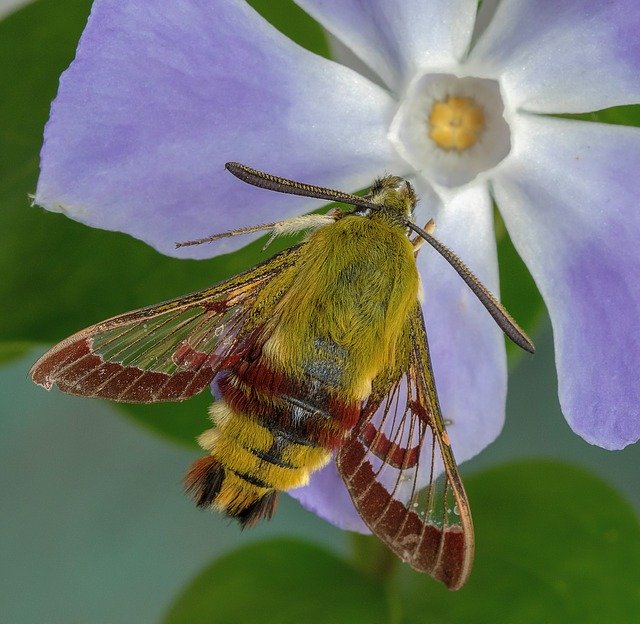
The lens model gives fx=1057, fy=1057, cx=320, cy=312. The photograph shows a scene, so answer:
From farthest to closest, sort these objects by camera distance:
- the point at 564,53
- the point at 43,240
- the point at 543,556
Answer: the point at 543,556 < the point at 43,240 < the point at 564,53

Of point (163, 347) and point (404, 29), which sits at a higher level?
point (404, 29)

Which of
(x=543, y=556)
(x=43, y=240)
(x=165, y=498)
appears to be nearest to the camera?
(x=43, y=240)

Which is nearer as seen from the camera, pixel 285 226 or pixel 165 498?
pixel 285 226

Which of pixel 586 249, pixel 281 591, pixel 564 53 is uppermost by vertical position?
pixel 564 53

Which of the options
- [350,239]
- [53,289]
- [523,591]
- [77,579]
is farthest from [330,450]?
[77,579]

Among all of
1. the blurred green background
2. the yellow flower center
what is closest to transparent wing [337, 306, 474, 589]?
the yellow flower center

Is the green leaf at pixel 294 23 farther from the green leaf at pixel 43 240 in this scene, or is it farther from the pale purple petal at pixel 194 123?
the pale purple petal at pixel 194 123

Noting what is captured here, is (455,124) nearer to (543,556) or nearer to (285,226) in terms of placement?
(285,226)

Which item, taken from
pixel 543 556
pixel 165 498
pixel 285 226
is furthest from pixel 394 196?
pixel 165 498
